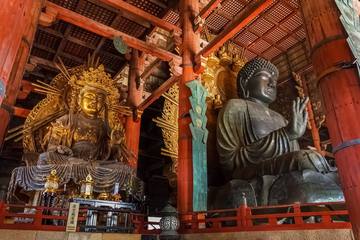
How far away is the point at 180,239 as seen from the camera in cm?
403

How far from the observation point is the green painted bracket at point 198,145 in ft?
14.4

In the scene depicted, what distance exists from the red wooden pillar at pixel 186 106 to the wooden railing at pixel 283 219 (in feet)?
1.17

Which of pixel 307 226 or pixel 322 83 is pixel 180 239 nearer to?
pixel 307 226

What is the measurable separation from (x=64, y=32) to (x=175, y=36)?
11.3ft

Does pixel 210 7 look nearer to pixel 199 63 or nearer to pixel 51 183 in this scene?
pixel 199 63

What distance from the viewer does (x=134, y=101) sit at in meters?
7.40

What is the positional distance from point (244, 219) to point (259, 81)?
3366 mm

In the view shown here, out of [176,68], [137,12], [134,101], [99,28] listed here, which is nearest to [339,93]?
[176,68]

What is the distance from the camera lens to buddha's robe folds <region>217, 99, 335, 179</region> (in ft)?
13.3

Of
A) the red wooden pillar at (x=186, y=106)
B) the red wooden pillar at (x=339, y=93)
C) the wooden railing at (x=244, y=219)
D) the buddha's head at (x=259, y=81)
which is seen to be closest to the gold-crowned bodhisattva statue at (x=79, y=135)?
the wooden railing at (x=244, y=219)

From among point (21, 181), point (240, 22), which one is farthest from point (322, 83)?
point (21, 181)

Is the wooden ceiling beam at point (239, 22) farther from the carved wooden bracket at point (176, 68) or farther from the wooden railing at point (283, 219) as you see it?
the wooden railing at point (283, 219)

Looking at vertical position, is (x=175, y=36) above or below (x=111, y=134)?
above

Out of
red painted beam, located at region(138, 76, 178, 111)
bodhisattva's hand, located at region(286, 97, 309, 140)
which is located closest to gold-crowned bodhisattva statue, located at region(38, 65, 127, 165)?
red painted beam, located at region(138, 76, 178, 111)
